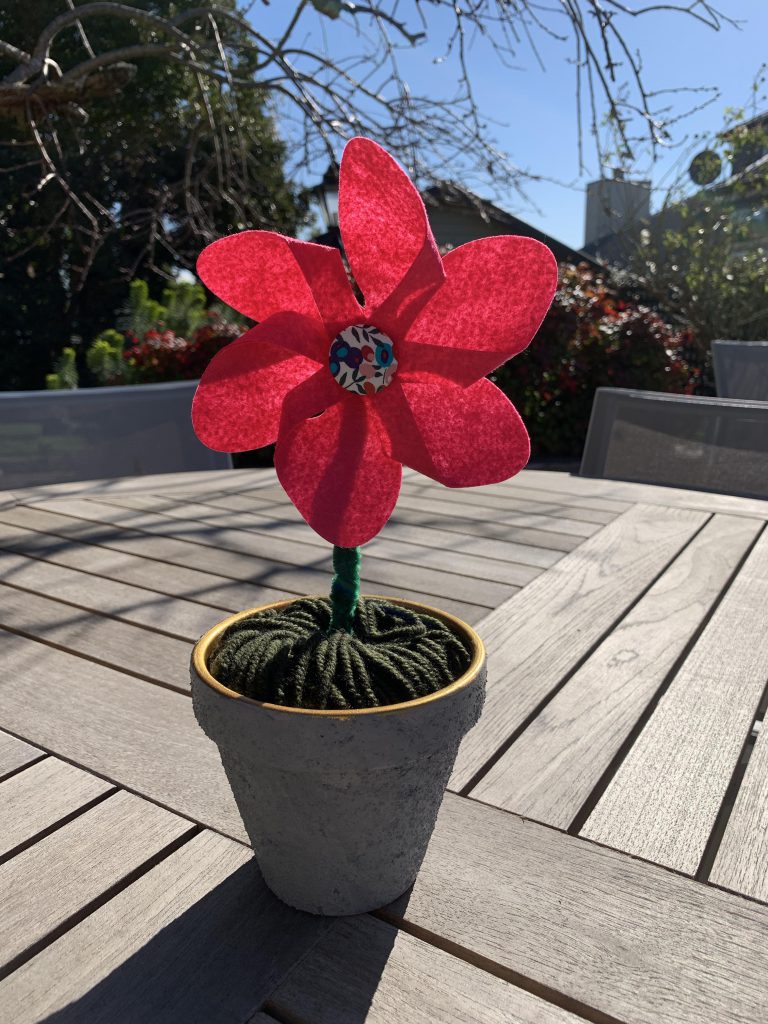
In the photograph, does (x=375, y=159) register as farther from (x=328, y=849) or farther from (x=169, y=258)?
(x=169, y=258)

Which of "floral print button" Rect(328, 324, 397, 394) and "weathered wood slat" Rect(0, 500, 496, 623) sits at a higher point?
"floral print button" Rect(328, 324, 397, 394)

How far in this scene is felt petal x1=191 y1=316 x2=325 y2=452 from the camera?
2.49 ft

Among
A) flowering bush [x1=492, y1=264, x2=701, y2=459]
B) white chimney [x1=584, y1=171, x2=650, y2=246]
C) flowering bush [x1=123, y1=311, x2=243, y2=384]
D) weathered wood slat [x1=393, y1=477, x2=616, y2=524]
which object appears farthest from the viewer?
flowering bush [x1=492, y1=264, x2=701, y2=459]

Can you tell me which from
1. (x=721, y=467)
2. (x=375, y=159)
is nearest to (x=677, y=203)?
(x=721, y=467)

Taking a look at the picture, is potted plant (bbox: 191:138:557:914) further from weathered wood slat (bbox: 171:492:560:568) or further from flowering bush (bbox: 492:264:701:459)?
flowering bush (bbox: 492:264:701:459)

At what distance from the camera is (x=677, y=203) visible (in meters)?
6.09

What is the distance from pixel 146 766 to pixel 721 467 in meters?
2.09

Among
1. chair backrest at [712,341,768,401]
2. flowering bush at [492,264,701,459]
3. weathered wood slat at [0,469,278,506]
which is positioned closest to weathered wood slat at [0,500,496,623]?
weathered wood slat at [0,469,278,506]

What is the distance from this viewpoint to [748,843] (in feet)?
2.87

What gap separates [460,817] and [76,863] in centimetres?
45

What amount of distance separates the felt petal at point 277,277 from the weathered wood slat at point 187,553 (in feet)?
2.76

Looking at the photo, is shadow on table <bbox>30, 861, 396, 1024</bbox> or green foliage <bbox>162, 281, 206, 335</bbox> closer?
shadow on table <bbox>30, 861, 396, 1024</bbox>

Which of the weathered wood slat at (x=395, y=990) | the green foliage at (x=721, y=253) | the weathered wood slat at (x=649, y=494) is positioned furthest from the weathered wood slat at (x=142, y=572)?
the green foliage at (x=721, y=253)

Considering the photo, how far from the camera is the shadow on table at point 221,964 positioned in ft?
2.23
